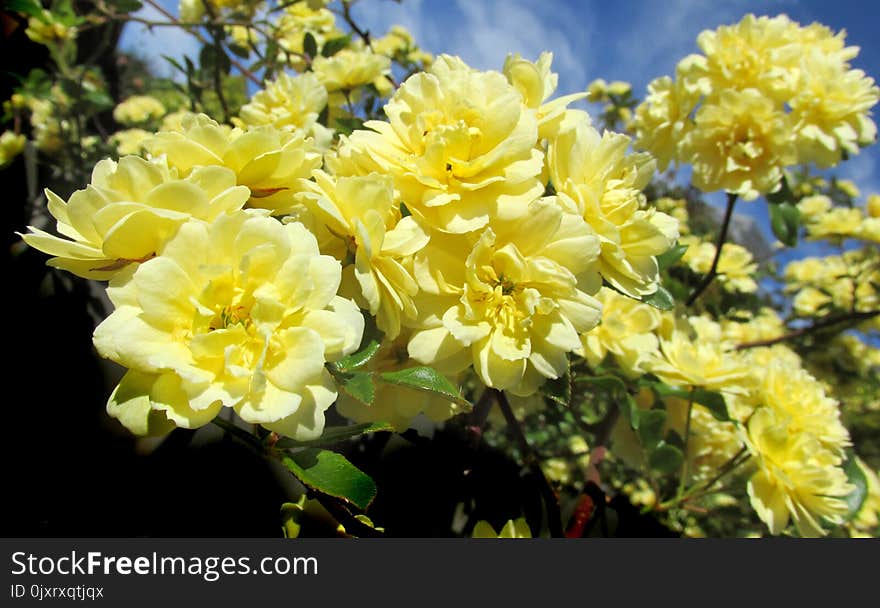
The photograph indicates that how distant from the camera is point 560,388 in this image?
0.56 metres

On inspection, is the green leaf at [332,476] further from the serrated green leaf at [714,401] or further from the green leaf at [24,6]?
the green leaf at [24,6]

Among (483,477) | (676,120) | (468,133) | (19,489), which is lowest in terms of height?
(19,489)

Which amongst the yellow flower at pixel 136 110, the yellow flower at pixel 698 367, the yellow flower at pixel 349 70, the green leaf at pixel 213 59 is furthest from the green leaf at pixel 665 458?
the yellow flower at pixel 136 110

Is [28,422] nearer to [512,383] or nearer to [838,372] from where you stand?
[512,383]

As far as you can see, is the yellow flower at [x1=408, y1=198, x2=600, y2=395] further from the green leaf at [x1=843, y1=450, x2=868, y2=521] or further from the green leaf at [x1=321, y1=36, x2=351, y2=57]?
the green leaf at [x1=321, y1=36, x2=351, y2=57]

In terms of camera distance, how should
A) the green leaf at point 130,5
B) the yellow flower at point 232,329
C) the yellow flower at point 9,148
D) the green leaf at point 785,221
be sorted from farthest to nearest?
the yellow flower at point 9,148
the green leaf at point 130,5
the green leaf at point 785,221
the yellow flower at point 232,329

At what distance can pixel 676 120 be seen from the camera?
3.54ft

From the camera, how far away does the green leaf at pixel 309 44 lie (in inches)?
54.0

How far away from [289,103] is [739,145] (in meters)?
0.75

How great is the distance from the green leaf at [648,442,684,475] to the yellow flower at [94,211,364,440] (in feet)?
1.93

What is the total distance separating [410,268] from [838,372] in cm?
237

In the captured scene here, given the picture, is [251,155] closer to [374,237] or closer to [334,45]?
[374,237]

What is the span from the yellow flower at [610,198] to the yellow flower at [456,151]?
5 centimetres
